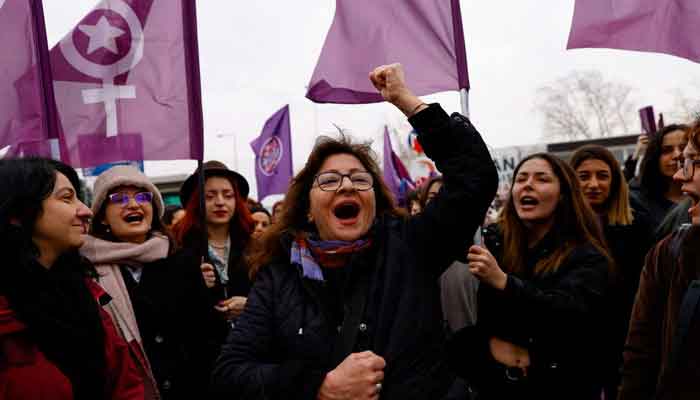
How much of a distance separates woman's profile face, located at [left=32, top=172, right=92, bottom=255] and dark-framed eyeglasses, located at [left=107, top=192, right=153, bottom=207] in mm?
1017

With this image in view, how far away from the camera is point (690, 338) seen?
7.04ft

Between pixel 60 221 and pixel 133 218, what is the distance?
1208 mm

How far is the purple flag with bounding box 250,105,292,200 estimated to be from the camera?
329 inches

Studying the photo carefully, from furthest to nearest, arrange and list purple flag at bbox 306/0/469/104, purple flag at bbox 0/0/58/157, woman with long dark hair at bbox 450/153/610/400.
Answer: purple flag at bbox 0/0/58/157, purple flag at bbox 306/0/469/104, woman with long dark hair at bbox 450/153/610/400

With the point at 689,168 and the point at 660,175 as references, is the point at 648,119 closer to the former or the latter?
the point at 660,175

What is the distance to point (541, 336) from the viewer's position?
9.47 feet

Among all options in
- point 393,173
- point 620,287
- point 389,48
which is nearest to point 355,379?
point 620,287

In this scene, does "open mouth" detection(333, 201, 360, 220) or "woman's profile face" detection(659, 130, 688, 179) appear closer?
"open mouth" detection(333, 201, 360, 220)

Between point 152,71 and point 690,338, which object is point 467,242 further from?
point 152,71

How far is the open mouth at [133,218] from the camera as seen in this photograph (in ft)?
12.2

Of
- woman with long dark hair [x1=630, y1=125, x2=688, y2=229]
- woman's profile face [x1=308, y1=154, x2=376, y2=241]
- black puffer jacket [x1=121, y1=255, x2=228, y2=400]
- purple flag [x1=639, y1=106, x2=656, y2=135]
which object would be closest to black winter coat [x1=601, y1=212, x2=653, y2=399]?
woman with long dark hair [x1=630, y1=125, x2=688, y2=229]

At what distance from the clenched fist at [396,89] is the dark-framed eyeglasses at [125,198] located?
1846 millimetres

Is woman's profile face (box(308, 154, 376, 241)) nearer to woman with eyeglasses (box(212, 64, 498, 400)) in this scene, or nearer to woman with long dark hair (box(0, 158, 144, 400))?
woman with eyeglasses (box(212, 64, 498, 400))

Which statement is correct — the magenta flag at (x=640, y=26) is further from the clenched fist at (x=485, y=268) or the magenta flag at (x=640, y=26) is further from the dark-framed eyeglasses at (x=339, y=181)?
the dark-framed eyeglasses at (x=339, y=181)
